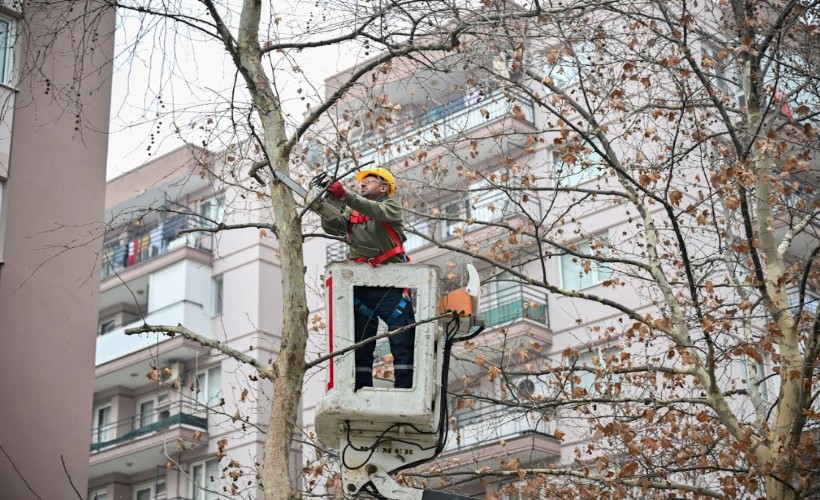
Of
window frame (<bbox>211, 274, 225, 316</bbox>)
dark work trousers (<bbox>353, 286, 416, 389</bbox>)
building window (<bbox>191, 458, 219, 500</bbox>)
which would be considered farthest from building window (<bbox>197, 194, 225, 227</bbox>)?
building window (<bbox>191, 458, 219, 500</bbox>)

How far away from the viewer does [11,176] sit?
16547 mm

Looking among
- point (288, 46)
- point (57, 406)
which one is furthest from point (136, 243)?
point (288, 46)

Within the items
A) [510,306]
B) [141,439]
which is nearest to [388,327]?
[510,306]

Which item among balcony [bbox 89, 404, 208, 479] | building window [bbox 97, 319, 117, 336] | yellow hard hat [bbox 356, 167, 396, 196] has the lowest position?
yellow hard hat [bbox 356, 167, 396, 196]

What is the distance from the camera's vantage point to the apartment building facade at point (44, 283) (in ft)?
50.3

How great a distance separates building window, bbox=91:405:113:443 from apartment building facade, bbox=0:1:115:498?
1567 centimetres

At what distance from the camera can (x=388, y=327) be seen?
8789 millimetres

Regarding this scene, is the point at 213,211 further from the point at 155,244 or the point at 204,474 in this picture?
the point at 204,474

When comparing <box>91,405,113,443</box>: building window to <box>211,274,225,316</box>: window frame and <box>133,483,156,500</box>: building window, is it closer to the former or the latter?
<box>133,483,156,500</box>: building window

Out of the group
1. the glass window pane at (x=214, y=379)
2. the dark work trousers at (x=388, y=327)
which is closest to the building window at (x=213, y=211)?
the dark work trousers at (x=388, y=327)

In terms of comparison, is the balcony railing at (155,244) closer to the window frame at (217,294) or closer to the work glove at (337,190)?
the window frame at (217,294)

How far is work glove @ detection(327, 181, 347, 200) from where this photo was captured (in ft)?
26.8

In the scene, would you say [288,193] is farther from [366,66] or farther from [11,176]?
[11,176]

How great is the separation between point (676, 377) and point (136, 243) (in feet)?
70.7
